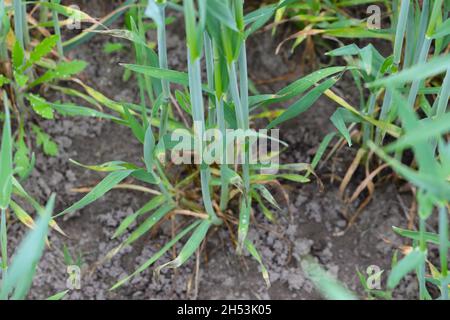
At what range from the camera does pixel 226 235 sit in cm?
155

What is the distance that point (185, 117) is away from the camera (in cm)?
164

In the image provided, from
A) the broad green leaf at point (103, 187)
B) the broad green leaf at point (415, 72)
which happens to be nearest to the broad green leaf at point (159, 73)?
the broad green leaf at point (103, 187)

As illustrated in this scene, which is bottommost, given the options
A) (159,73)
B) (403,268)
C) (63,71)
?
(403,268)

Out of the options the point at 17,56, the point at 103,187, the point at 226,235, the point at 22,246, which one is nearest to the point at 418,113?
the point at 226,235

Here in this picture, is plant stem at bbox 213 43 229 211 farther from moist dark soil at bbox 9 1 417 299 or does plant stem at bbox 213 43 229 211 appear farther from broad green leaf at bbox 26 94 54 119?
broad green leaf at bbox 26 94 54 119

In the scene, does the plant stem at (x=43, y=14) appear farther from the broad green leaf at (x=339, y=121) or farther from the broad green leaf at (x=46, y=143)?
the broad green leaf at (x=339, y=121)

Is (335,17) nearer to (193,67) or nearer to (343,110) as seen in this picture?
(343,110)

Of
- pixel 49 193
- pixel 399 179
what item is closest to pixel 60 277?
pixel 49 193

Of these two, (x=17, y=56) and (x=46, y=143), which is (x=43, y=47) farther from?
(x=46, y=143)

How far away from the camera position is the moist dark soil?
4.93ft

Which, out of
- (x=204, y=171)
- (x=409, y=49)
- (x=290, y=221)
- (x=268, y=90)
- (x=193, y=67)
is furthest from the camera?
(x=268, y=90)

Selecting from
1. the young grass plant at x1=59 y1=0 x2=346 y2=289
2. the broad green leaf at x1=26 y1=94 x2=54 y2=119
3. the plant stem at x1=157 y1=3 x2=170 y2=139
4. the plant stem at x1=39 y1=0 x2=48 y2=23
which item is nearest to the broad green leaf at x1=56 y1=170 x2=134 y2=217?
the young grass plant at x1=59 y1=0 x2=346 y2=289

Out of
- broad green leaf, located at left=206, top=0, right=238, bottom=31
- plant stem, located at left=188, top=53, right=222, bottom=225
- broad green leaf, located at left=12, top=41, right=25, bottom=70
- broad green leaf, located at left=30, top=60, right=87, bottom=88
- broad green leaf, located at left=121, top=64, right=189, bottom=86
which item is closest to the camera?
broad green leaf, located at left=206, top=0, right=238, bottom=31
